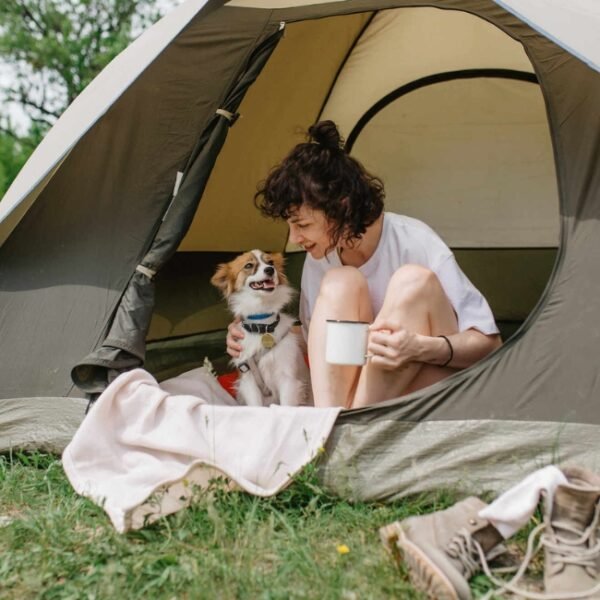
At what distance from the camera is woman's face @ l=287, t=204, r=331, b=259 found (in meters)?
2.64

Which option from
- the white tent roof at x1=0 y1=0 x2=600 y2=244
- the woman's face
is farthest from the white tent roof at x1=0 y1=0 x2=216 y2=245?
the woman's face

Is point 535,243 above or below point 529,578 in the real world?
above

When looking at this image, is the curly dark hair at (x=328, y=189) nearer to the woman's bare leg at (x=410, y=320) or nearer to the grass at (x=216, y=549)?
the woman's bare leg at (x=410, y=320)

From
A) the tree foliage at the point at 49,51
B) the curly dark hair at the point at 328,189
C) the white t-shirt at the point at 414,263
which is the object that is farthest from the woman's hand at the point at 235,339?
the tree foliage at the point at 49,51

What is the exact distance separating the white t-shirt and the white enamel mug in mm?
493

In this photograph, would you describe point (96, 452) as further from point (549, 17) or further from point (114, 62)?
point (549, 17)

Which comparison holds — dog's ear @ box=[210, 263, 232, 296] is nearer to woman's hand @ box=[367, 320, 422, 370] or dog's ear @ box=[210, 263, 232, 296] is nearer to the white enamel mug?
woman's hand @ box=[367, 320, 422, 370]

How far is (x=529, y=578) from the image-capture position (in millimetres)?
1809

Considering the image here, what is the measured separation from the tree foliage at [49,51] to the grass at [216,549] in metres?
13.0

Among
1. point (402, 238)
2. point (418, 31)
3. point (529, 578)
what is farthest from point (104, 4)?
point (529, 578)

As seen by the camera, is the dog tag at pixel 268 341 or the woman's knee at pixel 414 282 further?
the dog tag at pixel 268 341

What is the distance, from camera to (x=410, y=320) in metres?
2.36

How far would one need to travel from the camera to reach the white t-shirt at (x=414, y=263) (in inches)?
99.7

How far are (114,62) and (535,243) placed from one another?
1.96 metres
